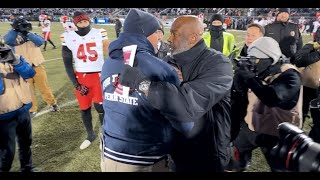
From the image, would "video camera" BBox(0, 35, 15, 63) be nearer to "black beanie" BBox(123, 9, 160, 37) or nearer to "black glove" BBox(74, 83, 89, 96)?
"black glove" BBox(74, 83, 89, 96)

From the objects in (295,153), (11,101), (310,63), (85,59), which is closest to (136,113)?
(295,153)

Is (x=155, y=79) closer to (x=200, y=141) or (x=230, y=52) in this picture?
(x=200, y=141)

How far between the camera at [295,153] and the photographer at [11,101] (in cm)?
252

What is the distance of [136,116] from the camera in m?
2.01

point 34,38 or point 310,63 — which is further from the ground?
point 34,38

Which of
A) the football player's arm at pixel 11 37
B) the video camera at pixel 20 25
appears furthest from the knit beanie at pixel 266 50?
the football player's arm at pixel 11 37

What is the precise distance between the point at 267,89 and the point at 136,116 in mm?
1342

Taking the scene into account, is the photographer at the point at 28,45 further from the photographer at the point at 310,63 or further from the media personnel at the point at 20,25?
the photographer at the point at 310,63

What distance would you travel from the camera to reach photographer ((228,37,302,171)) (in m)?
2.78

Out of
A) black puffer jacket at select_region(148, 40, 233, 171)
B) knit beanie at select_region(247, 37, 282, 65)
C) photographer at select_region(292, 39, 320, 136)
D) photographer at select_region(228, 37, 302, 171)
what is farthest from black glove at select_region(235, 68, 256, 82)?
photographer at select_region(292, 39, 320, 136)

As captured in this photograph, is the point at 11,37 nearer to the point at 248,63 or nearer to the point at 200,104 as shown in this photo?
the point at 248,63

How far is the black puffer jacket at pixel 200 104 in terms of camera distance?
1.87 meters
